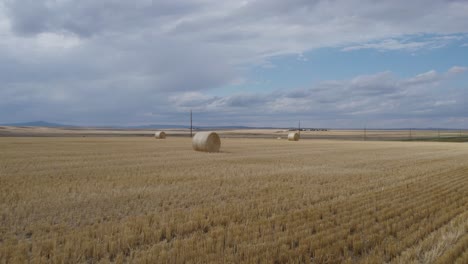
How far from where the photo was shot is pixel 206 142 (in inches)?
1044

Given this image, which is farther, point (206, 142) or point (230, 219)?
point (206, 142)

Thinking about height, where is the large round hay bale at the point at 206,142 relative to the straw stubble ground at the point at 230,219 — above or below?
above

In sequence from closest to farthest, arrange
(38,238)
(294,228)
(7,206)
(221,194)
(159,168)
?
1. (38,238)
2. (294,228)
3. (7,206)
4. (221,194)
5. (159,168)

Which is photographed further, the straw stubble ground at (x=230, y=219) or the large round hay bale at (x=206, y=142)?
the large round hay bale at (x=206, y=142)

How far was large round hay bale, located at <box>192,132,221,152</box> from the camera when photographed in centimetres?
2658

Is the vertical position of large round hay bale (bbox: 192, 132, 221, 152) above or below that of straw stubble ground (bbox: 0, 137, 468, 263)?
above

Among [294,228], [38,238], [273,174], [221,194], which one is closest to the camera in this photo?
[38,238]

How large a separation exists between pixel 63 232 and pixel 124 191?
382 centimetres

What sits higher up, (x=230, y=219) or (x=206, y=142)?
(x=206, y=142)

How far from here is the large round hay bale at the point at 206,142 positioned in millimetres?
26578

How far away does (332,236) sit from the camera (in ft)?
21.0

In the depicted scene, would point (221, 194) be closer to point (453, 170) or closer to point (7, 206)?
point (7, 206)

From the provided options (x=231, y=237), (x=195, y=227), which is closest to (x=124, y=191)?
(x=195, y=227)

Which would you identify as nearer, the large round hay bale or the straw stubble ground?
the straw stubble ground
